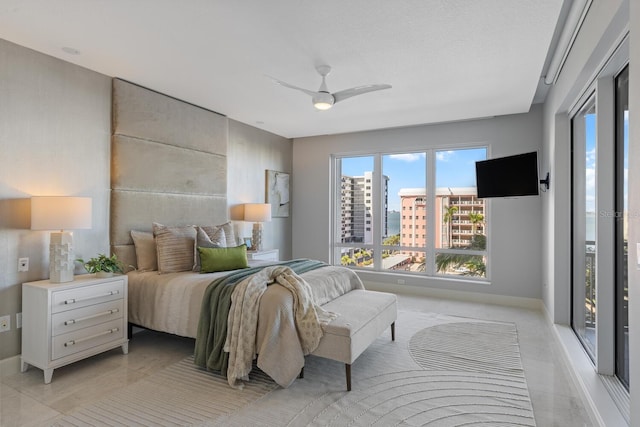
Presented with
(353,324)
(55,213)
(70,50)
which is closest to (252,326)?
(353,324)

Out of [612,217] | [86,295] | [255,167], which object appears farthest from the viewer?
[255,167]

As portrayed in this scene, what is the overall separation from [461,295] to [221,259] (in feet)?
12.0

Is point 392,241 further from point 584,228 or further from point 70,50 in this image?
point 70,50

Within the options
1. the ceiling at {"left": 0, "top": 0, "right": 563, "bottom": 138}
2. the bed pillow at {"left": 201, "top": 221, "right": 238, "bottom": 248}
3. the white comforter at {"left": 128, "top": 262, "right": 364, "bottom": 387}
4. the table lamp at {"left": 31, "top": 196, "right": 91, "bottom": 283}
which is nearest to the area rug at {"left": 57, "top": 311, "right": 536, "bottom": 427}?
the white comforter at {"left": 128, "top": 262, "right": 364, "bottom": 387}

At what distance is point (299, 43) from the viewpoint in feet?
9.48

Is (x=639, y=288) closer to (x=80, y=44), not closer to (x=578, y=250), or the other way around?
(x=578, y=250)

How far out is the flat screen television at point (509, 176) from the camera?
→ 13.7 feet

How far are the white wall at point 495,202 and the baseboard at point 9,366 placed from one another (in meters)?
4.35

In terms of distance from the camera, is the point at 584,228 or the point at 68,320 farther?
the point at 584,228

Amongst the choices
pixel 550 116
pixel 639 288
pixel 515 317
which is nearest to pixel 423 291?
pixel 515 317

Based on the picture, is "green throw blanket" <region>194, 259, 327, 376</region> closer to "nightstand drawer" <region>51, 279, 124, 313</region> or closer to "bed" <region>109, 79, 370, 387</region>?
"bed" <region>109, 79, 370, 387</region>

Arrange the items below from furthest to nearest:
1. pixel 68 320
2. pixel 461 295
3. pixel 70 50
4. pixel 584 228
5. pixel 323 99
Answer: pixel 461 295 → pixel 584 228 → pixel 323 99 → pixel 70 50 → pixel 68 320

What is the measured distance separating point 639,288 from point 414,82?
2812 mm

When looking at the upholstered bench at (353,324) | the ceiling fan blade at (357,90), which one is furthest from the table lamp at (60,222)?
the ceiling fan blade at (357,90)
